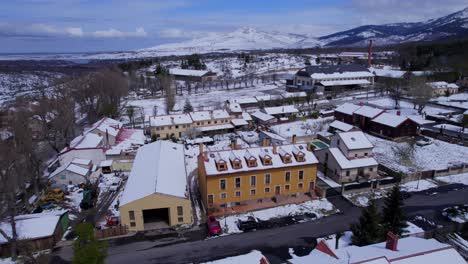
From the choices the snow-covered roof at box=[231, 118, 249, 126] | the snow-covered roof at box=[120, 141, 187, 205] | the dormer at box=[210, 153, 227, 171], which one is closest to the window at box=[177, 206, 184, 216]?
the snow-covered roof at box=[120, 141, 187, 205]

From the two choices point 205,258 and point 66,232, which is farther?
point 66,232

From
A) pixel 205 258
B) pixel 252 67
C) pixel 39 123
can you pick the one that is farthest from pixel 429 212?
pixel 252 67

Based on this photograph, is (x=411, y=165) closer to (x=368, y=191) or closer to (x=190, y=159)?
(x=368, y=191)

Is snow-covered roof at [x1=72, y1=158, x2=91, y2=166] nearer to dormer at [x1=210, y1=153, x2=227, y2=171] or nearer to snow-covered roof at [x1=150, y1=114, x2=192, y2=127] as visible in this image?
snow-covered roof at [x1=150, y1=114, x2=192, y2=127]

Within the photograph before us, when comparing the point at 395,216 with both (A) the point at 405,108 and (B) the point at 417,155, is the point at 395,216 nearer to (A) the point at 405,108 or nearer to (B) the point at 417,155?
(B) the point at 417,155

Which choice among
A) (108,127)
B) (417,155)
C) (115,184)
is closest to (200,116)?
(108,127)

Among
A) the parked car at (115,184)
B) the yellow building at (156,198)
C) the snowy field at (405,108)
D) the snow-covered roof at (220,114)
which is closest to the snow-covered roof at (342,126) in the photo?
the snow-covered roof at (220,114)
